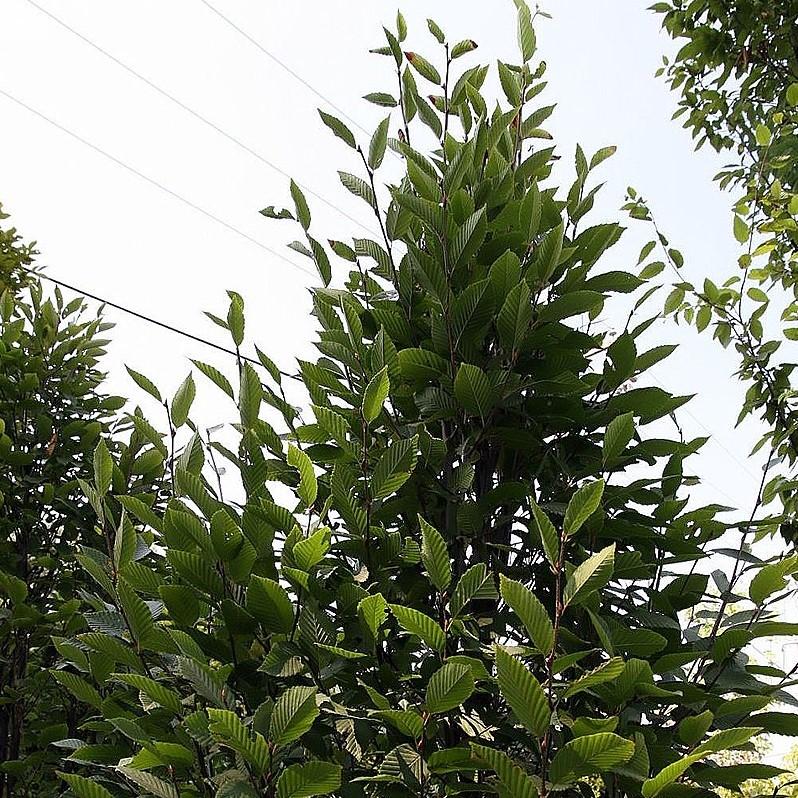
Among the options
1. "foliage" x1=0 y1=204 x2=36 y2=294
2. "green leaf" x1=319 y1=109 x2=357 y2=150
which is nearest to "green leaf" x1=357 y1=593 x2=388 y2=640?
"green leaf" x1=319 y1=109 x2=357 y2=150

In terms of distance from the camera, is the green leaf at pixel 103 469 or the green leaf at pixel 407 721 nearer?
the green leaf at pixel 407 721

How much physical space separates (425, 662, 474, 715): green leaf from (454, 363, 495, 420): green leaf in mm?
413

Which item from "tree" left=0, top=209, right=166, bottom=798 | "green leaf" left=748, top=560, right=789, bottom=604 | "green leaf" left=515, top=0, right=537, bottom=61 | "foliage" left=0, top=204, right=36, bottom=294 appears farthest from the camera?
"foliage" left=0, top=204, right=36, bottom=294

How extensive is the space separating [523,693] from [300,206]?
0.91 metres

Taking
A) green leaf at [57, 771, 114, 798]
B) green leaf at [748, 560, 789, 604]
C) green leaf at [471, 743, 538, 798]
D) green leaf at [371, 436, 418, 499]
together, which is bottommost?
green leaf at [57, 771, 114, 798]

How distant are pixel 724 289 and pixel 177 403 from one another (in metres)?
2.04

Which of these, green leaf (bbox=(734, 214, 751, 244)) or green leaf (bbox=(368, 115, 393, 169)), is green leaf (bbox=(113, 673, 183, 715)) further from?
green leaf (bbox=(734, 214, 751, 244))

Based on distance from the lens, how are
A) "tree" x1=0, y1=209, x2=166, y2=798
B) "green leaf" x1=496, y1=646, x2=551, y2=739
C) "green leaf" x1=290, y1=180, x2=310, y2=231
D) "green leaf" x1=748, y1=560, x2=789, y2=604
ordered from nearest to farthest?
"green leaf" x1=496, y1=646, x2=551, y2=739 < "green leaf" x1=748, y1=560, x2=789, y2=604 < "green leaf" x1=290, y1=180, x2=310, y2=231 < "tree" x1=0, y1=209, x2=166, y2=798

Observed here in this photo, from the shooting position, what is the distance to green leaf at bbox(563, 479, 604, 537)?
2.75 ft

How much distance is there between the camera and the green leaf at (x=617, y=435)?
109 centimetres

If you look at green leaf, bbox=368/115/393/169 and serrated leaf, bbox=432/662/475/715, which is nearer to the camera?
serrated leaf, bbox=432/662/475/715

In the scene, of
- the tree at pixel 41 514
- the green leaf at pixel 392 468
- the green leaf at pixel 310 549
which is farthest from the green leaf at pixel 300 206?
the tree at pixel 41 514

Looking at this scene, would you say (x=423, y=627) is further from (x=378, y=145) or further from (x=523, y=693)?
(x=378, y=145)

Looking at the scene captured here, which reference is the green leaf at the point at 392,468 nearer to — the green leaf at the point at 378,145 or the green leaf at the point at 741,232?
the green leaf at the point at 378,145
